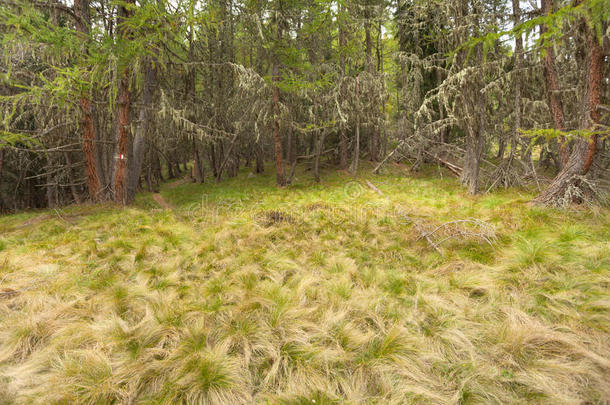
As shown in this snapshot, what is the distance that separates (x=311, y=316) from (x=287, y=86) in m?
9.85

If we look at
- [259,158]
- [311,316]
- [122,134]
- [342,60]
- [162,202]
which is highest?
[342,60]

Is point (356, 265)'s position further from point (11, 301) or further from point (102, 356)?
→ point (11, 301)

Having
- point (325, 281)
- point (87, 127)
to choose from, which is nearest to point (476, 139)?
point (325, 281)

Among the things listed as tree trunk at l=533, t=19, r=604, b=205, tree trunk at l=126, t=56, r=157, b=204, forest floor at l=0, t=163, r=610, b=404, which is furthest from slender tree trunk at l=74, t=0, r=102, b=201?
tree trunk at l=533, t=19, r=604, b=205

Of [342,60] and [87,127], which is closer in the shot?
[87,127]

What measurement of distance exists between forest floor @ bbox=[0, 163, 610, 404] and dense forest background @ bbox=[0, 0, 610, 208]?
244cm

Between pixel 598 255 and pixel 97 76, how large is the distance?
1066cm

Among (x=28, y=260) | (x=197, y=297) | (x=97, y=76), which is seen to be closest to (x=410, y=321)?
(x=197, y=297)

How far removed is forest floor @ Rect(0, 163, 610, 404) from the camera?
6.20ft

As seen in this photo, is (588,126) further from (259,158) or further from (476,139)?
(259,158)

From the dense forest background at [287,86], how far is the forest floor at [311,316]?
2.44 metres

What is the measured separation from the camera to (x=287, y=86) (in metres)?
10.3

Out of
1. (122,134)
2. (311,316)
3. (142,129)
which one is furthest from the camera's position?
(142,129)

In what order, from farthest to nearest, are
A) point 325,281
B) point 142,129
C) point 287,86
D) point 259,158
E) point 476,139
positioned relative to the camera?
point 259,158 → point 287,86 → point 476,139 → point 142,129 → point 325,281
